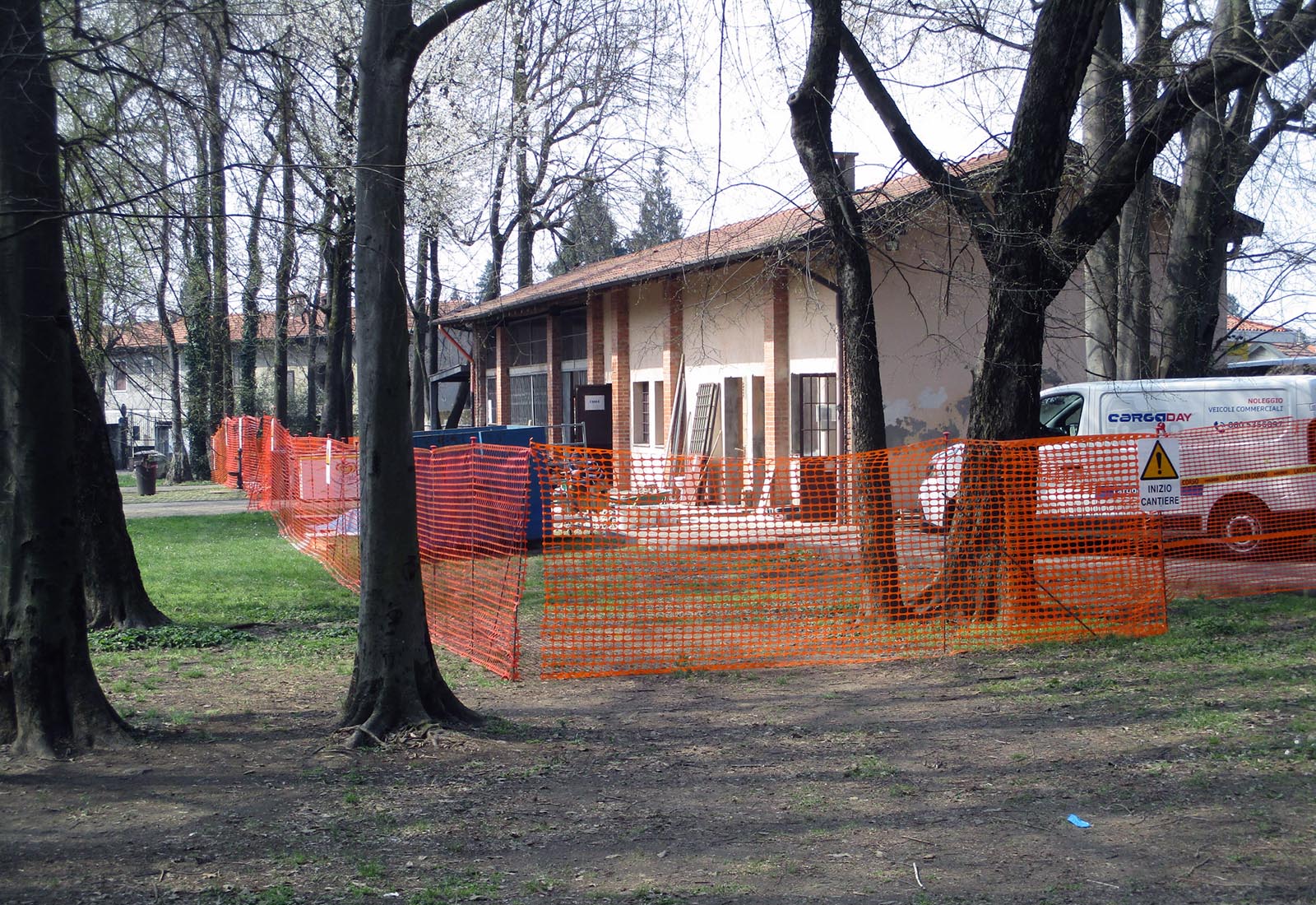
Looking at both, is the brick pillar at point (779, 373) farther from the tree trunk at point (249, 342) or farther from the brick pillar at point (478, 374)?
the brick pillar at point (478, 374)

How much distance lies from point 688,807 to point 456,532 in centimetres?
674

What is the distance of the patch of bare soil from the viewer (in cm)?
442

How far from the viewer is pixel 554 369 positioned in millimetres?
29422

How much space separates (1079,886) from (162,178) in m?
6.55

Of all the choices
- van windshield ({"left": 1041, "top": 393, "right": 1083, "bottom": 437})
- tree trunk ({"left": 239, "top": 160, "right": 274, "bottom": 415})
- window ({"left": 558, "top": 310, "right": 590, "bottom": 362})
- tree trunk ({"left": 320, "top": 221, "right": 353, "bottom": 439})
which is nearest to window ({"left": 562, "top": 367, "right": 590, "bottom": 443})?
window ({"left": 558, "top": 310, "right": 590, "bottom": 362})

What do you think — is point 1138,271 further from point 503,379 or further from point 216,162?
point 503,379

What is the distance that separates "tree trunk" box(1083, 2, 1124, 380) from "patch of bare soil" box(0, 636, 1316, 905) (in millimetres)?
6693

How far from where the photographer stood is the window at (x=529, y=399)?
30.4m

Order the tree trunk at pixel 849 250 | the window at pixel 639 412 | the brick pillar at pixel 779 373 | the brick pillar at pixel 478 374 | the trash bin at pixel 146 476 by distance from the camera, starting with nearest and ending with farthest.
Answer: the tree trunk at pixel 849 250 → the brick pillar at pixel 779 373 → the window at pixel 639 412 → the trash bin at pixel 146 476 → the brick pillar at pixel 478 374

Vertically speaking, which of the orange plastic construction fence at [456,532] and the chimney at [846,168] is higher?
the chimney at [846,168]

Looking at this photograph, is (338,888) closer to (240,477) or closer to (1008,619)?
(1008,619)

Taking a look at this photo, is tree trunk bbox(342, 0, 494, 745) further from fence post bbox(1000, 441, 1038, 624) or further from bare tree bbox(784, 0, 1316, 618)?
fence post bbox(1000, 441, 1038, 624)

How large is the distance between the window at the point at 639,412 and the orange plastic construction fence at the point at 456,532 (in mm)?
8391

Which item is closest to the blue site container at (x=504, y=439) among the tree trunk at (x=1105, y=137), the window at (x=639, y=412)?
the window at (x=639, y=412)
